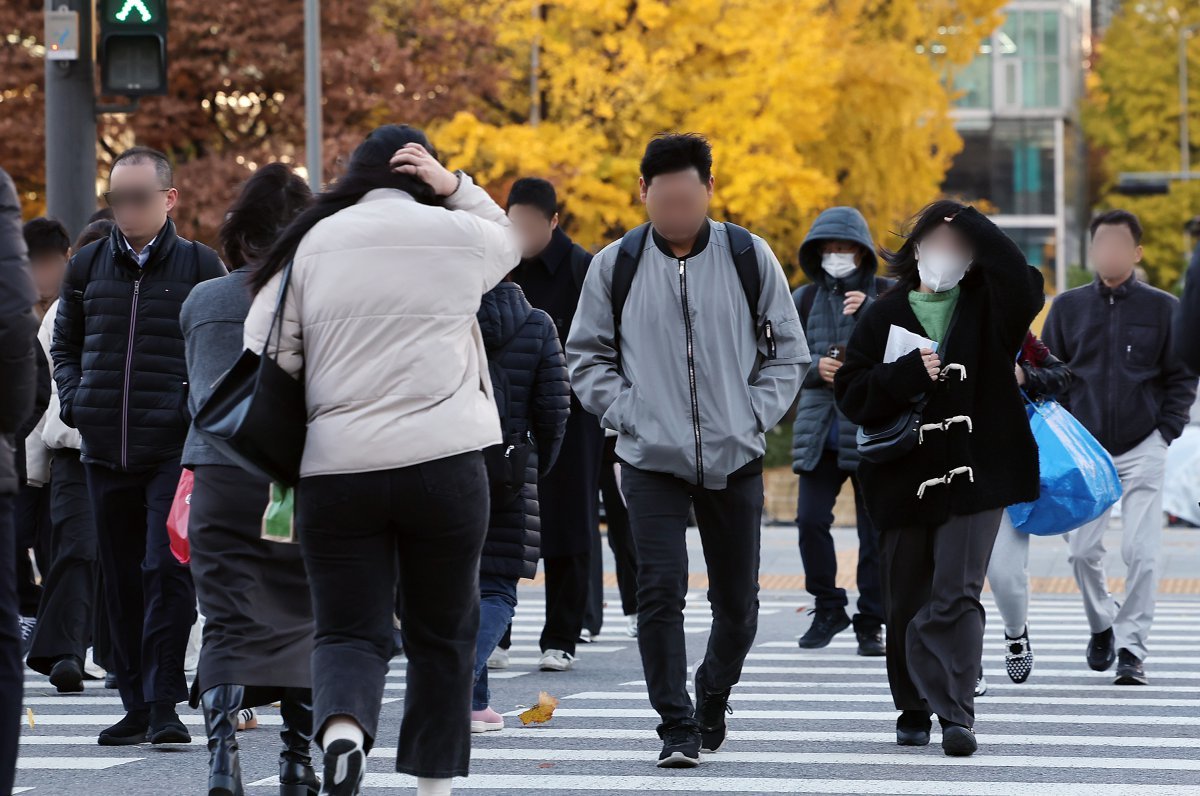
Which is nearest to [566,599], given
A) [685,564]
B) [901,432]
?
[685,564]

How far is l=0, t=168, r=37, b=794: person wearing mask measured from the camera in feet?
16.1

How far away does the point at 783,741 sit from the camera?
306 inches

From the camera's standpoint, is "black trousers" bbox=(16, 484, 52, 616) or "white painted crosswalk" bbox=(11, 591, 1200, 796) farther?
"black trousers" bbox=(16, 484, 52, 616)

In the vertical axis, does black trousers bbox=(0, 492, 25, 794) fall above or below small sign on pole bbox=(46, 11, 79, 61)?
below

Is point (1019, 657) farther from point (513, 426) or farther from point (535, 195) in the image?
point (535, 195)

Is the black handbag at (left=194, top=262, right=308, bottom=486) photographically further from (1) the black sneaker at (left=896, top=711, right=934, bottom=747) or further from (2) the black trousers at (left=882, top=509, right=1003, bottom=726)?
(1) the black sneaker at (left=896, top=711, right=934, bottom=747)

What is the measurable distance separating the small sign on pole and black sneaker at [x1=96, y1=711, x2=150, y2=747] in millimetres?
5792

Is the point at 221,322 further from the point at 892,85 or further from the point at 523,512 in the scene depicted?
the point at 892,85

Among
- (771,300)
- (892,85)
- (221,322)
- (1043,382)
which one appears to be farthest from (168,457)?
(892,85)

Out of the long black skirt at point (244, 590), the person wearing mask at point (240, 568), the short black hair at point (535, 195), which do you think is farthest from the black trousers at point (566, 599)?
the long black skirt at point (244, 590)

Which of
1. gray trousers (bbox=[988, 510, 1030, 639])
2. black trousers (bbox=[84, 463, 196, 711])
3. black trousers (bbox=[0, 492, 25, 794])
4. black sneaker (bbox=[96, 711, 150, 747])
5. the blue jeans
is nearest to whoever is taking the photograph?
black trousers (bbox=[0, 492, 25, 794])

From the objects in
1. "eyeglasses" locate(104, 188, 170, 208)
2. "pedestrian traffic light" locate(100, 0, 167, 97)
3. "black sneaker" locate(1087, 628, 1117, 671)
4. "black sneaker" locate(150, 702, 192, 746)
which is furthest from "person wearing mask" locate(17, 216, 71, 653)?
"black sneaker" locate(1087, 628, 1117, 671)

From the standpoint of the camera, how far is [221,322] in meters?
6.65

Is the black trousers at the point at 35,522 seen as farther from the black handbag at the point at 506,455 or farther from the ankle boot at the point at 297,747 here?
the ankle boot at the point at 297,747
